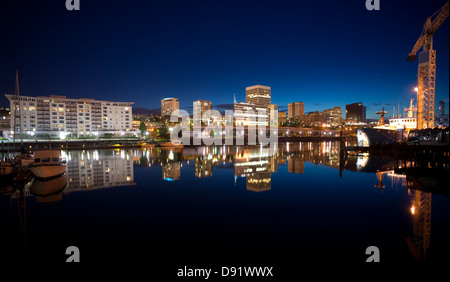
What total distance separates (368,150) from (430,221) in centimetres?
2998

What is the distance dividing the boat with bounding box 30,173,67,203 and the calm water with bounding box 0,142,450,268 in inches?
2.1

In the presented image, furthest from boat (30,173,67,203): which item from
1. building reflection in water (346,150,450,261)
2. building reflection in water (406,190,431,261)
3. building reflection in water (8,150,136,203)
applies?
building reflection in water (346,150,450,261)

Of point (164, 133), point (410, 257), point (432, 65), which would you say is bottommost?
point (410, 257)

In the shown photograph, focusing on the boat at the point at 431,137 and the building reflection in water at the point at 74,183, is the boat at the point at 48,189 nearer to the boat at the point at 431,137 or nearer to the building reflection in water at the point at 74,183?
the building reflection in water at the point at 74,183

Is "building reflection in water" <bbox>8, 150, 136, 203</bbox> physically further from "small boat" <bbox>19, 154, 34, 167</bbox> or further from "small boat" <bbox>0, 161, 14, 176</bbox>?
"small boat" <bbox>19, 154, 34, 167</bbox>

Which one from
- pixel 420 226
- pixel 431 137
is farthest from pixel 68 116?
pixel 431 137

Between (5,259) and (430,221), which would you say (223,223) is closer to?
(5,259)

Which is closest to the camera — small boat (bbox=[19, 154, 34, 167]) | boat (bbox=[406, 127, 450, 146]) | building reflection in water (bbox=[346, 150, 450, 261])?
building reflection in water (bbox=[346, 150, 450, 261])

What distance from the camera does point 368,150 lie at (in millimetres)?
35281

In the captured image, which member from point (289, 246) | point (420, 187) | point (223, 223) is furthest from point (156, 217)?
point (420, 187)

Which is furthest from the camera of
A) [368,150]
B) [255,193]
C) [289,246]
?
[368,150]

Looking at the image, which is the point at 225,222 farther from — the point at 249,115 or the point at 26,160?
the point at 249,115

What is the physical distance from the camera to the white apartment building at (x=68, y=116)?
7306 centimetres

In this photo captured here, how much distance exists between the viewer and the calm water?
684 centimetres
